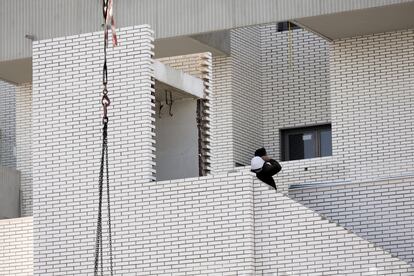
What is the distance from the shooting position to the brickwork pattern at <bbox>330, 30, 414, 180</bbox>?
3259cm

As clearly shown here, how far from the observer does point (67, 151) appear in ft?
92.8


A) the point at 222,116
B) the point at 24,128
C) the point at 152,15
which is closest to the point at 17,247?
the point at 152,15

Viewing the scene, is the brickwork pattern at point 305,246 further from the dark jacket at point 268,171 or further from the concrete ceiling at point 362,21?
the concrete ceiling at point 362,21

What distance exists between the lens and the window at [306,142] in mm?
36312

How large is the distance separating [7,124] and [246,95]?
6903mm

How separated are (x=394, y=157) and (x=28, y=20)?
28.0 ft

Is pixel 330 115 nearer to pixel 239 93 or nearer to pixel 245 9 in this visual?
pixel 239 93

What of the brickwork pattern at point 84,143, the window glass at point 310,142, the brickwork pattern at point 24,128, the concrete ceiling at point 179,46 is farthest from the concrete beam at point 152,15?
the brickwork pattern at point 84,143

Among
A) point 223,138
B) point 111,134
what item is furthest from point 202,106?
point 223,138

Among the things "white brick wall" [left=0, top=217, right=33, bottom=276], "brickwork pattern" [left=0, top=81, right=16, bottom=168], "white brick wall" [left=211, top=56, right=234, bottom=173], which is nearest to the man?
"white brick wall" [left=0, top=217, right=33, bottom=276]

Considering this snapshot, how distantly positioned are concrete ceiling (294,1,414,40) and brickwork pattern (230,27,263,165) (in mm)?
3205

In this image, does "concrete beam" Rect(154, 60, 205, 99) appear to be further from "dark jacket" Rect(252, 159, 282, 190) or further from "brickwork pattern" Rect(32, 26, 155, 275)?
"dark jacket" Rect(252, 159, 282, 190)

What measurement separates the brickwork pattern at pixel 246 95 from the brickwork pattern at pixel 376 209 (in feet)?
21.7

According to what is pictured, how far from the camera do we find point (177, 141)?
30.0 m
